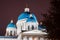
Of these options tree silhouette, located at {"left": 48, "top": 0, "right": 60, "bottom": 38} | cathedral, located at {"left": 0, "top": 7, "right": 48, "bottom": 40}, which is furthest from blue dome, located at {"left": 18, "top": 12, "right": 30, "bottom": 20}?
tree silhouette, located at {"left": 48, "top": 0, "right": 60, "bottom": 38}

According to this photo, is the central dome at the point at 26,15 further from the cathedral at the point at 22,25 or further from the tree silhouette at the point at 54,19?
the tree silhouette at the point at 54,19

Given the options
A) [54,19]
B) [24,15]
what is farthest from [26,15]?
[54,19]

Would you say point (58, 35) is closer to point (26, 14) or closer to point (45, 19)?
point (45, 19)

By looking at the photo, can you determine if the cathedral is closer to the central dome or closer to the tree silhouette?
the central dome

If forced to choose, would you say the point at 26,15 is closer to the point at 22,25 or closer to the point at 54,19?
the point at 22,25

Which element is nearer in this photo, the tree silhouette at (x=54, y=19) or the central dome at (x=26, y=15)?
the tree silhouette at (x=54, y=19)

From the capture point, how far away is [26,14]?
504 inches

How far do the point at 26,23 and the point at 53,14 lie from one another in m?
11.6

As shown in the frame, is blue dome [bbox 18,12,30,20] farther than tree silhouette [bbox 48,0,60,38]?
Yes

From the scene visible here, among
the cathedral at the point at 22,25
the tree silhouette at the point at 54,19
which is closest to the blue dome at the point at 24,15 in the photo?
the cathedral at the point at 22,25

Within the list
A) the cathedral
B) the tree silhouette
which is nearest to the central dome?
the cathedral

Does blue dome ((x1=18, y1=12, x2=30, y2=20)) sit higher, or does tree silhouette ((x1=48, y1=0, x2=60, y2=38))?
blue dome ((x1=18, y1=12, x2=30, y2=20))

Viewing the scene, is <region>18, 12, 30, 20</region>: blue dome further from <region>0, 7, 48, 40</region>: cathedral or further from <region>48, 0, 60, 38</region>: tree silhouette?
<region>48, 0, 60, 38</region>: tree silhouette

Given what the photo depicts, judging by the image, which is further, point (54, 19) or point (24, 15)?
point (24, 15)
